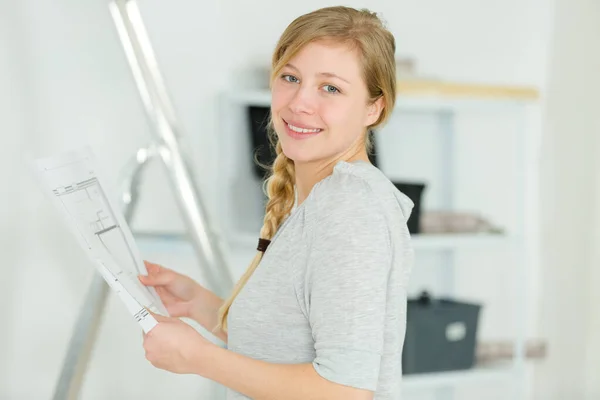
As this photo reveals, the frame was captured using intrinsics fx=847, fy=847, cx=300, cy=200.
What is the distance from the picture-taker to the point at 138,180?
166 centimetres

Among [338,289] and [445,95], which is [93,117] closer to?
[445,95]

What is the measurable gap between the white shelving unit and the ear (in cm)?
122

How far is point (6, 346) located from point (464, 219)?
4.59 feet

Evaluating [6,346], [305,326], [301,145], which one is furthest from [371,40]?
[6,346]

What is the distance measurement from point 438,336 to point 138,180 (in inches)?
49.5

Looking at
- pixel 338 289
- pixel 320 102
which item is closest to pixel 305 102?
pixel 320 102

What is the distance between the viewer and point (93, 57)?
2301 mm

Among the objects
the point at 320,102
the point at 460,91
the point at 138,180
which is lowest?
the point at 460,91

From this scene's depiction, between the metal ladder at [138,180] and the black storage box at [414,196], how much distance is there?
0.91 metres

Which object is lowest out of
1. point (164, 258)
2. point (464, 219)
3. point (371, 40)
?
point (464, 219)

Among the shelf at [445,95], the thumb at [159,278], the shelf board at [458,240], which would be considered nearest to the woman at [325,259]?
the thumb at [159,278]

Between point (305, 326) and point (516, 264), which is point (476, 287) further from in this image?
point (305, 326)

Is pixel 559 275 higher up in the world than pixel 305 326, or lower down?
lower down

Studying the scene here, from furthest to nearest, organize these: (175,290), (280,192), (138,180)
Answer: (138,180) → (175,290) → (280,192)
